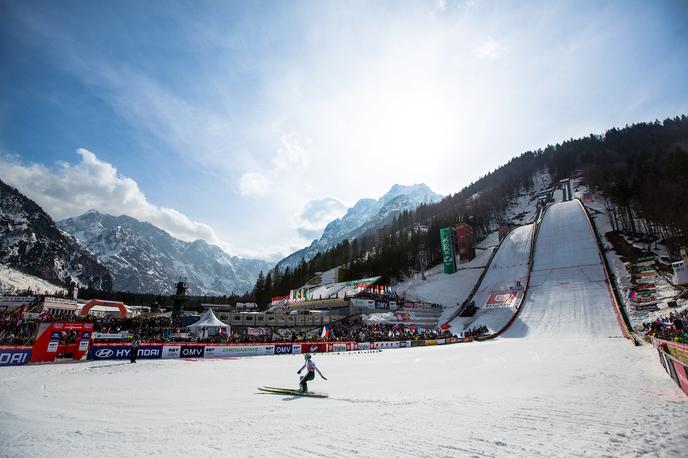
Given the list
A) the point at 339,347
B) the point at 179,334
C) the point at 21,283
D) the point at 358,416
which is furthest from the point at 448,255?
the point at 21,283

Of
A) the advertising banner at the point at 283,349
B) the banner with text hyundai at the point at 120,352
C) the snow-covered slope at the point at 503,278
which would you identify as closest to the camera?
the banner with text hyundai at the point at 120,352

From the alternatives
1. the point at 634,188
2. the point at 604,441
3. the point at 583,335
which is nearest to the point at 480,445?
the point at 604,441

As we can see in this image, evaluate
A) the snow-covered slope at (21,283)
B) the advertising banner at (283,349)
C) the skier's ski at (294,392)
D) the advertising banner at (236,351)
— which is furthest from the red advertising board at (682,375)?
the snow-covered slope at (21,283)

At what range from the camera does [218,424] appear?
726 centimetres

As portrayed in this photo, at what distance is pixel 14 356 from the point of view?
19125 millimetres

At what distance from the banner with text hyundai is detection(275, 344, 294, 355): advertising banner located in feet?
29.6

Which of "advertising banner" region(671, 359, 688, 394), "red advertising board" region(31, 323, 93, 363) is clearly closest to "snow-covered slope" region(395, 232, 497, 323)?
"advertising banner" region(671, 359, 688, 394)

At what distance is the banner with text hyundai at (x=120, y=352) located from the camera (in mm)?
21955

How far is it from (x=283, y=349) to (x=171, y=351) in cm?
893

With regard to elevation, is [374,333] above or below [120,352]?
above

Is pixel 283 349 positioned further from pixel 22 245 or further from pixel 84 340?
pixel 22 245

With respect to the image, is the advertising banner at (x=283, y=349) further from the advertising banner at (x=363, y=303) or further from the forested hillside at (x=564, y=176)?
the forested hillside at (x=564, y=176)

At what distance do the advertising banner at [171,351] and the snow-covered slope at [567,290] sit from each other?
34260mm

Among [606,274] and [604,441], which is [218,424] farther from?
[606,274]
